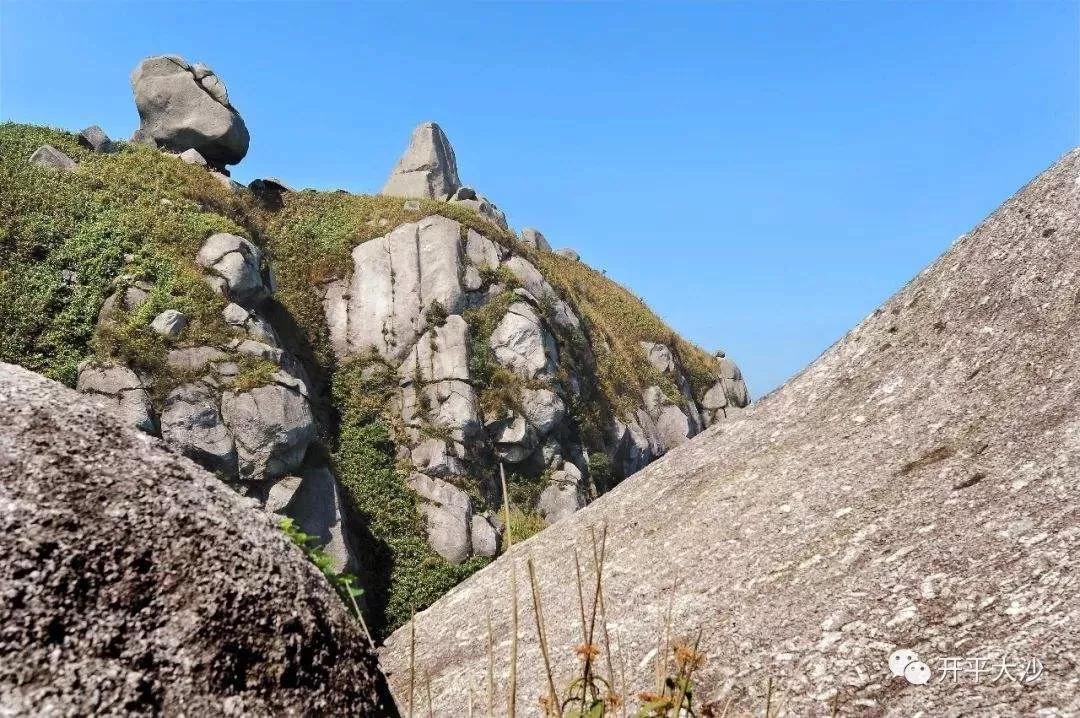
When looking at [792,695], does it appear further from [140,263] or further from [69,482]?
[140,263]

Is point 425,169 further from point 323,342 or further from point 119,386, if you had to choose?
point 119,386

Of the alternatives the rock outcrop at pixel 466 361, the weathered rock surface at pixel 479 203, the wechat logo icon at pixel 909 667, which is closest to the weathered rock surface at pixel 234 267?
the rock outcrop at pixel 466 361

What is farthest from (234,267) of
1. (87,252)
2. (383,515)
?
(383,515)

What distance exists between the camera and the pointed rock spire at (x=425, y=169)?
210ft

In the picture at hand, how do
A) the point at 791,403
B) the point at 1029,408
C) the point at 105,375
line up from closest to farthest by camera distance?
the point at 1029,408 < the point at 791,403 < the point at 105,375

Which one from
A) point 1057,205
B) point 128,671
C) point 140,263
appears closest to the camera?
point 128,671

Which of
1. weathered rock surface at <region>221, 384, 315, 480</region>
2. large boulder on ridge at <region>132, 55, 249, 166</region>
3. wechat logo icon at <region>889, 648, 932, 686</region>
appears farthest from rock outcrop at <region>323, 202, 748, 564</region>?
wechat logo icon at <region>889, 648, 932, 686</region>

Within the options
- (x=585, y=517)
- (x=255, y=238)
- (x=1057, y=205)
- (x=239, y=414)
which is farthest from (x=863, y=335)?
(x=255, y=238)

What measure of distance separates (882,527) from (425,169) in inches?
2452

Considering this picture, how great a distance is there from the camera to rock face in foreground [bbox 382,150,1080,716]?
16.9ft

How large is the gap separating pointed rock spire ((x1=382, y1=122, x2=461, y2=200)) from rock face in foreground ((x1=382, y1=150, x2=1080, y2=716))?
5604cm

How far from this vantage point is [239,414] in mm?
30312

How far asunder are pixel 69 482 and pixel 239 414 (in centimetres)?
2906

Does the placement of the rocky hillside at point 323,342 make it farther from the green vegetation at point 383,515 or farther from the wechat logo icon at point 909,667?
the wechat logo icon at point 909,667
